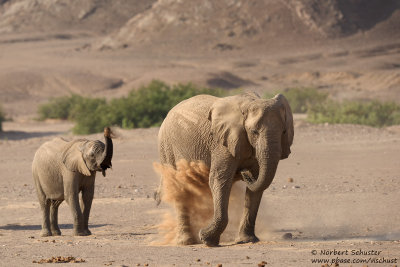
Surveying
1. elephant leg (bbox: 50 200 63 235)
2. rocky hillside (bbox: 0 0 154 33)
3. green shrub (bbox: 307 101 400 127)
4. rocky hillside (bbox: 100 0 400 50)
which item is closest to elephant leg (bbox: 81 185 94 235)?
elephant leg (bbox: 50 200 63 235)

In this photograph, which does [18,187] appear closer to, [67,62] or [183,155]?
[183,155]

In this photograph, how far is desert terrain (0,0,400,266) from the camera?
10.0 m

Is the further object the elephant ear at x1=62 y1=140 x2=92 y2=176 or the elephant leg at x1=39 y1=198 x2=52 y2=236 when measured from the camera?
the elephant leg at x1=39 y1=198 x2=52 y2=236

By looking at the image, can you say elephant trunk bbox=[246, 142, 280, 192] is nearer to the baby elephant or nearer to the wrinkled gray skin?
the wrinkled gray skin

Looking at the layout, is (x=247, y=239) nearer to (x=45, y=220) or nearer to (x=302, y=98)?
(x=45, y=220)

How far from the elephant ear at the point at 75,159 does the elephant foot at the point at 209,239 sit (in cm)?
232

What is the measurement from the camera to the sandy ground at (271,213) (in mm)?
8938

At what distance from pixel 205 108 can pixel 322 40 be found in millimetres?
61695

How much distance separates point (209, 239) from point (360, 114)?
71.7 ft

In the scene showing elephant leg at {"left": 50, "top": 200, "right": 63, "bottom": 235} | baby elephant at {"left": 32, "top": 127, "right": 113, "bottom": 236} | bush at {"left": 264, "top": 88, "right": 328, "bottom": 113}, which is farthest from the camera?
bush at {"left": 264, "top": 88, "right": 328, "bottom": 113}

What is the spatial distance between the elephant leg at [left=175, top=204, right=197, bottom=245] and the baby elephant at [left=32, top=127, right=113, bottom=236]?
4.02 feet

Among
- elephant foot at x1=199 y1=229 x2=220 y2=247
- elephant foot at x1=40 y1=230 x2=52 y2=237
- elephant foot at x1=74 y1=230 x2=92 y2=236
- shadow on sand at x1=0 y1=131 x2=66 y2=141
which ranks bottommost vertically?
shadow on sand at x1=0 y1=131 x2=66 y2=141

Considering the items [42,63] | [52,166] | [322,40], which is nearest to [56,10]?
[42,63]

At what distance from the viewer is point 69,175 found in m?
11.7
